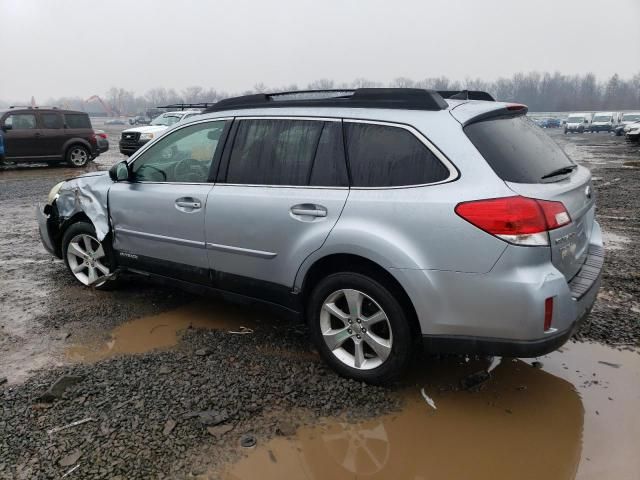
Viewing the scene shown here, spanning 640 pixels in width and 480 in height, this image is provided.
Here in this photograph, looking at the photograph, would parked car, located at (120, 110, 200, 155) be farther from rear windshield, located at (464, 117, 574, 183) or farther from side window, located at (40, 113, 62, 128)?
rear windshield, located at (464, 117, 574, 183)

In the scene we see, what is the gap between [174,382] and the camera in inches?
132

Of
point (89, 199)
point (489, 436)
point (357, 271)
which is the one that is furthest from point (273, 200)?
point (89, 199)

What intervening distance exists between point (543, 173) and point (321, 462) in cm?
205

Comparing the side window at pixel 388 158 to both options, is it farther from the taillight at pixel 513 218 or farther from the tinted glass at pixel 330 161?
the taillight at pixel 513 218

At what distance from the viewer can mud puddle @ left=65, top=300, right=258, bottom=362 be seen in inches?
153

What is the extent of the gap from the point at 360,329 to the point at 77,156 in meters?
16.4

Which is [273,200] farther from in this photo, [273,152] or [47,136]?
[47,136]

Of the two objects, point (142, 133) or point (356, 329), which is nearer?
point (356, 329)

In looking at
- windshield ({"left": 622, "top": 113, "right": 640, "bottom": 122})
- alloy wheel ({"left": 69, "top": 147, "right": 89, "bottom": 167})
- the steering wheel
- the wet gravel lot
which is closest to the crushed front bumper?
the wet gravel lot

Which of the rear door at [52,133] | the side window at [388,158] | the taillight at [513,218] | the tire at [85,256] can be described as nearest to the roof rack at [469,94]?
the side window at [388,158]

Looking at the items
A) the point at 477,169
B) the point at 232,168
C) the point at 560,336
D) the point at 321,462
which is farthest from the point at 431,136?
the point at 321,462

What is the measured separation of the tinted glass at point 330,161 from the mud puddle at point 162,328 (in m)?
1.52

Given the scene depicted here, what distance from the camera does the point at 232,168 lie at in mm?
3846

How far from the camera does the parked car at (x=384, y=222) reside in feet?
9.00
